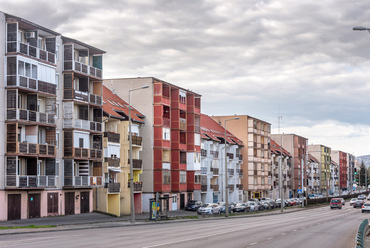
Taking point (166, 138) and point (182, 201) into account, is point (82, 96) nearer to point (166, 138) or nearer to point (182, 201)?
point (166, 138)

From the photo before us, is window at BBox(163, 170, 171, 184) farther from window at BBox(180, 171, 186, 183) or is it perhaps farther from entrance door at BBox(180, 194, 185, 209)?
entrance door at BBox(180, 194, 185, 209)

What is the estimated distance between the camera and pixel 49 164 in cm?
5506

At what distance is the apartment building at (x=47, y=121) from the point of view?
163 feet

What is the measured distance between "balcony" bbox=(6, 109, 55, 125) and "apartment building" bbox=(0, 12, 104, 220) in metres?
0.08

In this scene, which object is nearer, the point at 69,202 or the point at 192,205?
the point at 69,202

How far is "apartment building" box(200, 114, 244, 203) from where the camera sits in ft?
327

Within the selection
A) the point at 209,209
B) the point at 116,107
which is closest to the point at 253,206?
the point at 209,209

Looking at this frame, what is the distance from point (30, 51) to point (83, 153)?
42.3 ft

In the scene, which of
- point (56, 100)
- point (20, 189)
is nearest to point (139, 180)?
point (56, 100)

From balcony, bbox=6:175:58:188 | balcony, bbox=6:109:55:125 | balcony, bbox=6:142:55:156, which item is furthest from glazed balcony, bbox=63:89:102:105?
balcony, bbox=6:175:58:188

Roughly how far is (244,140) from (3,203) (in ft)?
270

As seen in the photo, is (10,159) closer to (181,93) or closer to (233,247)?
(233,247)

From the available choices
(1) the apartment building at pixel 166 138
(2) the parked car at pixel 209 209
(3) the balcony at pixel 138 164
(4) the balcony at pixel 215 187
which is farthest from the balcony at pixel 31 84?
(4) the balcony at pixel 215 187

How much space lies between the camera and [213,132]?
11138 centimetres
